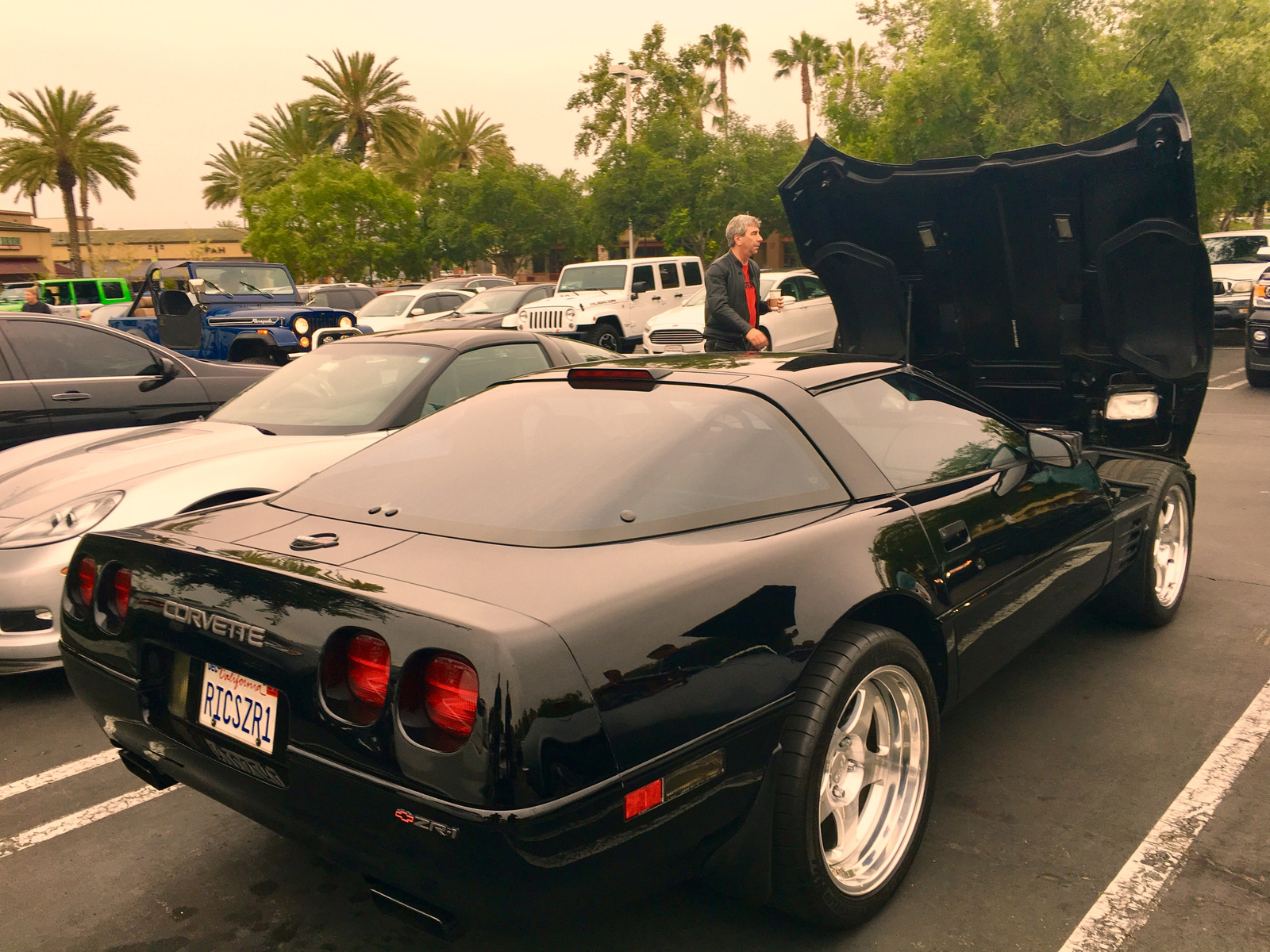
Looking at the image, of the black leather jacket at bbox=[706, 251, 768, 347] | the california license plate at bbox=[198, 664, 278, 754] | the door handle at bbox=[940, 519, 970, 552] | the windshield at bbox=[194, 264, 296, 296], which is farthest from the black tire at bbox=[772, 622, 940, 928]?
the windshield at bbox=[194, 264, 296, 296]

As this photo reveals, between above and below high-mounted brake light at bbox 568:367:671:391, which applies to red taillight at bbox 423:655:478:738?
below

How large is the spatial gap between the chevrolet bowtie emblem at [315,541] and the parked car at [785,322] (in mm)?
12456

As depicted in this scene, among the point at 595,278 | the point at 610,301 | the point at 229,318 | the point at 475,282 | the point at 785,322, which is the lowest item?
the point at 785,322

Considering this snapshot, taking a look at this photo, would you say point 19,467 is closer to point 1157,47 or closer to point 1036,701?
point 1036,701

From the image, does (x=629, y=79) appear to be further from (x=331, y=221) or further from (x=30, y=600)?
(x=30, y=600)

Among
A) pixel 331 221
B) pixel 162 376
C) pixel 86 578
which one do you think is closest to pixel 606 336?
pixel 162 376

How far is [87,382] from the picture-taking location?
6.43m

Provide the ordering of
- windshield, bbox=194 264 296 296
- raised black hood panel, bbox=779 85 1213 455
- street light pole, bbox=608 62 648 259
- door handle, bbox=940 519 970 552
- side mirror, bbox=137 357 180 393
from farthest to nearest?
street light pole, bbox=608 62 648 259, windshield, bbox=194 264 296 296, side mirror, bbox=137 357 180 393, raised black hood panel, bbox=779 85 1213 455, door handle, bbox=940 519 970 552

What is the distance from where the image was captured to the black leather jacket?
288 inches

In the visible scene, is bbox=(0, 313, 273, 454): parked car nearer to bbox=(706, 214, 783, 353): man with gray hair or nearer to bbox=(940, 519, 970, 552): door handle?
bbox=(706, 214, 783, 353): man with gray hair

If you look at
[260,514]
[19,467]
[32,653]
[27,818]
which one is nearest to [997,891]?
[260,514]

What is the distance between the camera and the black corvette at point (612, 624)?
6.04 feet

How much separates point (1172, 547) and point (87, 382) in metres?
6.38

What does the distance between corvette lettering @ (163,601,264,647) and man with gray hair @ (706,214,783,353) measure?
17.5 feet
